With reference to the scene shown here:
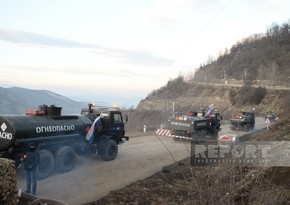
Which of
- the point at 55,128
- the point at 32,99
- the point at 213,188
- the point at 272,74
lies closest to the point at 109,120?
the point at 55,128

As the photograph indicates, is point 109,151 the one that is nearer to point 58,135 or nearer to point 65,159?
point 65,159

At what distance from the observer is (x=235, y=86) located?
7962cm

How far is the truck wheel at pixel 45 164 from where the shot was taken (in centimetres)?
1221

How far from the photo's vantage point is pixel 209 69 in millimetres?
116125

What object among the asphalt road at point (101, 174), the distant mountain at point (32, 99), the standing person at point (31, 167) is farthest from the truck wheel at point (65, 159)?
the distant mountain at point (32, 99)

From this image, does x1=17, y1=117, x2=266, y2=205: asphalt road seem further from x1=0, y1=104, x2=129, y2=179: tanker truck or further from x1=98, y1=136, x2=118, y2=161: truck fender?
x1=0, y1=104, x2=129, y2=179: tanker truck

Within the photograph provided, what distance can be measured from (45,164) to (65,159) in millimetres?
1041

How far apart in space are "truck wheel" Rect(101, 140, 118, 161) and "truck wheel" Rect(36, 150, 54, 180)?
3.35 meters

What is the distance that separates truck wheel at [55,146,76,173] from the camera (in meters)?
12.9

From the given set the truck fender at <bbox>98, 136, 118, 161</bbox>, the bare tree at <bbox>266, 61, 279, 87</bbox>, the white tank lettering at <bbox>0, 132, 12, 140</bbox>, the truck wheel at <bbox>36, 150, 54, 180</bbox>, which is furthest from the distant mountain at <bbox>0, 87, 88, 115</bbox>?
the bare tree at <bbox>266, 61, 279, 87</bbox>

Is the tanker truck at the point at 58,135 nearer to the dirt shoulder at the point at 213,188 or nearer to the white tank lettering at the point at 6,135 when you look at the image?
the white tank lettering at the point at 6,135

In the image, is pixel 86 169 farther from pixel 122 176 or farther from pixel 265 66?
pixel 265 66

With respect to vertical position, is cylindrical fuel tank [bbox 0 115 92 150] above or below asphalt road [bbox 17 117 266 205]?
above

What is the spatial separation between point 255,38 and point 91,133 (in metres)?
130
